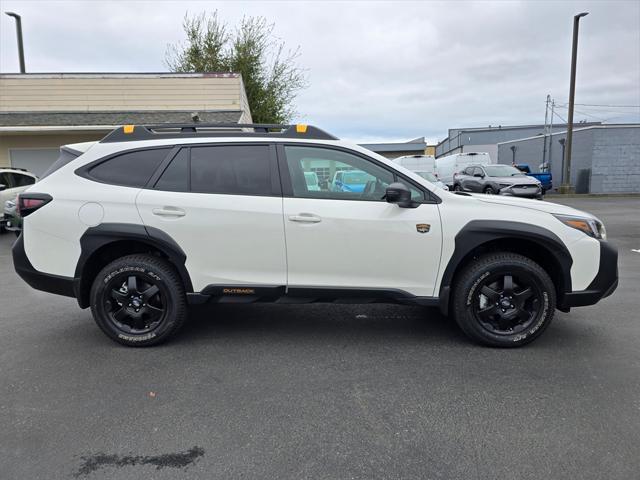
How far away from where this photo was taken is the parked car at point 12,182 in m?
11.7

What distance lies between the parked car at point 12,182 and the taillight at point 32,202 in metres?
8.77

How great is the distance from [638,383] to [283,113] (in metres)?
25.5

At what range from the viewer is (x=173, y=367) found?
3.87m

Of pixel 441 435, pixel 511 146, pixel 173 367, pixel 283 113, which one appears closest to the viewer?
pixel 441 435

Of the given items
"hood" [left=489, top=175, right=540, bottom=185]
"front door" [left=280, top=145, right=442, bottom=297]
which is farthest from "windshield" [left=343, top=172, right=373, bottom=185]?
"hood" [left=489, top=175, right=540, bottom=185]

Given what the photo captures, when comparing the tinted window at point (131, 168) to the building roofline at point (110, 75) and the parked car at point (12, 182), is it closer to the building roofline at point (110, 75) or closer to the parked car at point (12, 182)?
the parked car at point (12, 182)

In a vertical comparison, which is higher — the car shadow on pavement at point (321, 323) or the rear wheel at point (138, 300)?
the rear wheel at point (138, 300)

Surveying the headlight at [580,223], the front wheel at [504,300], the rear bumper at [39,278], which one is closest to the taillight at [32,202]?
the rear bumper at [39,278]

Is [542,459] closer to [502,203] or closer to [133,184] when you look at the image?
[502,203]

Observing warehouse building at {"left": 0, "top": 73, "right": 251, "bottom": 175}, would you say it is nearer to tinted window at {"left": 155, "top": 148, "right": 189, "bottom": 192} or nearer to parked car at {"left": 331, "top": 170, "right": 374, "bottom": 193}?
tinted window at {"left": 155, "top": 148, "right": 189, "bottom": 192}

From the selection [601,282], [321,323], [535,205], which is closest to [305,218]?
[321,323]

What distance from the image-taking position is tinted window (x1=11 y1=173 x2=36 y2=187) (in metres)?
12.2

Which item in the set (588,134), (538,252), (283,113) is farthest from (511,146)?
(538,252)

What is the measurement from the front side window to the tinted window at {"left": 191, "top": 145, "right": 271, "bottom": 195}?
23 cm
